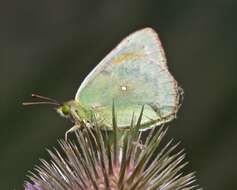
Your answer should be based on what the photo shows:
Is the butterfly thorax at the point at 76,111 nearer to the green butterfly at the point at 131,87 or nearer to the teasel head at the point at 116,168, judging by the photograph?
the green butterfly at the point at 131,87

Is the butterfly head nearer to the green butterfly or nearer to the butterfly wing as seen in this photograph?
the green butterfly

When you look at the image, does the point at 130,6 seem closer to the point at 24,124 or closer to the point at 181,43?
the point at 181,43

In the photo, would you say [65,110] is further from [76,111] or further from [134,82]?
[134,82]

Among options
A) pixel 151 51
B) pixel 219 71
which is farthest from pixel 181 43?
pixel 151 51

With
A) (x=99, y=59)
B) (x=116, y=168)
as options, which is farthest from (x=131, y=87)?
(x=99, y=59)

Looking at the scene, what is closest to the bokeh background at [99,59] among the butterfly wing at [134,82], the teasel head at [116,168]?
the butterfly wing at [134,82]

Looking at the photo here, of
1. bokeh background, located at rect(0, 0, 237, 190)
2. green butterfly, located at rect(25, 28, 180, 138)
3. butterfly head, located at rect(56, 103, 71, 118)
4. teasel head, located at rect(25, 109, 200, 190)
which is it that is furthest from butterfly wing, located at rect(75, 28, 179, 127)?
bokeh background, located at rect(0, 0, 237, 190)

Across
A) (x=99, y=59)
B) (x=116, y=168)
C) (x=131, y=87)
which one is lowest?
(x=99, y=59)
